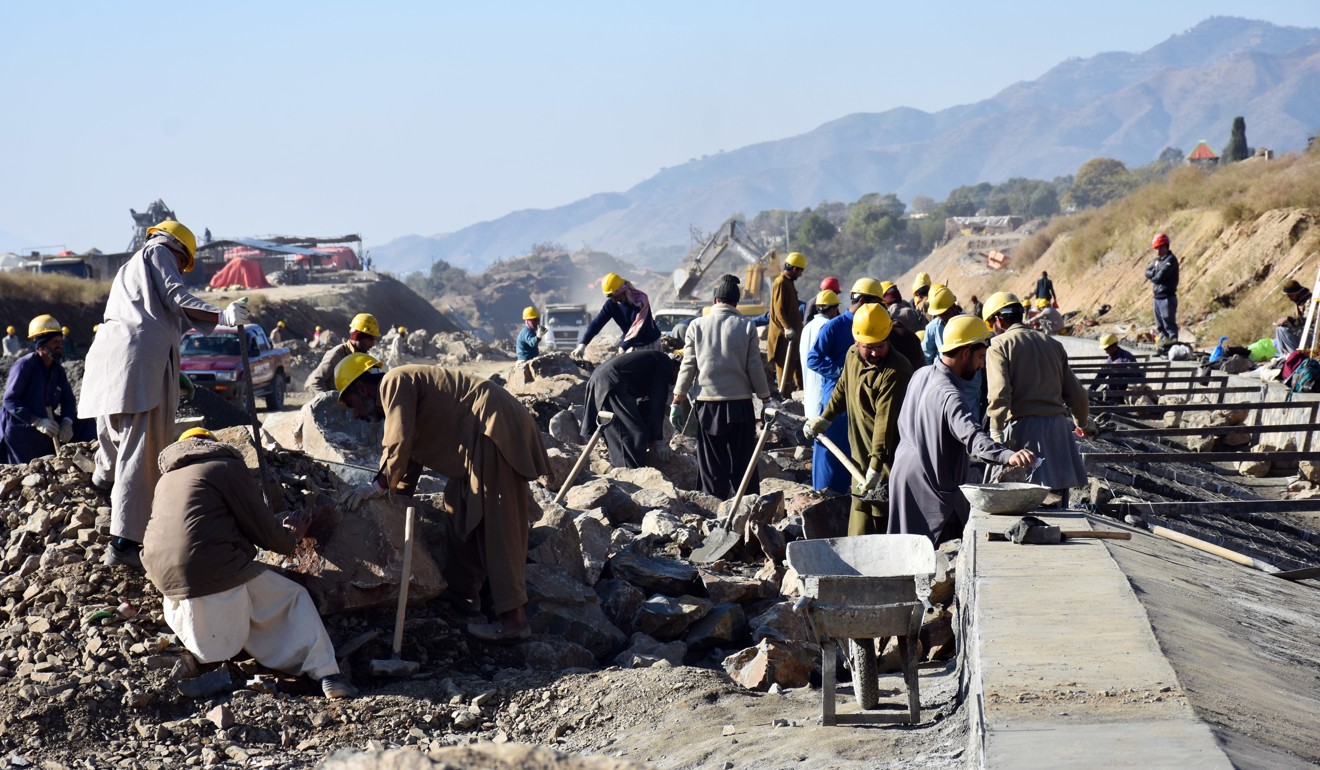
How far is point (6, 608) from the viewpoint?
5.68 metres

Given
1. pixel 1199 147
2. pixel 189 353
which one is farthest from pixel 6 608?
pixel 1199 147

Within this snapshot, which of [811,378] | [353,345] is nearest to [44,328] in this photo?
[353,345]

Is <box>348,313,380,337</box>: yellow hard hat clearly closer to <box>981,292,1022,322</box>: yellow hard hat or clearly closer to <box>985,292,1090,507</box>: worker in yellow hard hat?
<box>981,292,1022,322</box>: yellow hard hat

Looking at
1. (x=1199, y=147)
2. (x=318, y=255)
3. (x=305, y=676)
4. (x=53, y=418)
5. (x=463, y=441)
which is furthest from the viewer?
(x=318, y=255)

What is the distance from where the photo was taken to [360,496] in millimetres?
5793

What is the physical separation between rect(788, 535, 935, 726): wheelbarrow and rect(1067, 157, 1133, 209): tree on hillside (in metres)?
92.9

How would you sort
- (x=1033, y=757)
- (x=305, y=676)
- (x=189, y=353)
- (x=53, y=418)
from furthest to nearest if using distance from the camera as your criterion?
(x=189, y=353) < (x=53, y=418) < (x=305, y=676) < (x=1033, y=757)

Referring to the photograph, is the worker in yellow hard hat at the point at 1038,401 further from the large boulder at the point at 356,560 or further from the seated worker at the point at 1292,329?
the seated worker at the point at 1292,329

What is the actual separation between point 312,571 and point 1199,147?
4825cm

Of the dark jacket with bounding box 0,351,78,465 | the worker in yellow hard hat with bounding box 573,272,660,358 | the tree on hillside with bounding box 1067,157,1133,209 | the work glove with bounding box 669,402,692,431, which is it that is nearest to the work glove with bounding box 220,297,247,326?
the dark jacket with bounding box 0,351,78,465

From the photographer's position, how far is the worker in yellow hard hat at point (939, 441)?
547 centimetres

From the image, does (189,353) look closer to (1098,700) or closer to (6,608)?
(6,608)

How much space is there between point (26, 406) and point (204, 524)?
3.38m

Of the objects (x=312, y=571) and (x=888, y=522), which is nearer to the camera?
(x=312, y=571)
